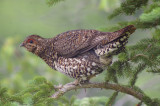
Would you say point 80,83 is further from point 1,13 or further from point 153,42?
point 1,13

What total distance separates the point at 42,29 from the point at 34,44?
30.4 feet

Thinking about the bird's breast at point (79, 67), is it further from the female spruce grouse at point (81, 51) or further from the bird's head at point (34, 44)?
the bird's head at point (34, 44)

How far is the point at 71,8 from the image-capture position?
10.7m

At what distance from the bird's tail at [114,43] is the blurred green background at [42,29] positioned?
2.39m

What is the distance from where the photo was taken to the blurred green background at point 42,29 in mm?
7070

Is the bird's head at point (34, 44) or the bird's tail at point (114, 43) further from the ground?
the bird's head at point (34, 44)

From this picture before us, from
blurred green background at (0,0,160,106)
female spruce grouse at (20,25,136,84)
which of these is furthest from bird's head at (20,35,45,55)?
blurred green background at (0,0,160,106)

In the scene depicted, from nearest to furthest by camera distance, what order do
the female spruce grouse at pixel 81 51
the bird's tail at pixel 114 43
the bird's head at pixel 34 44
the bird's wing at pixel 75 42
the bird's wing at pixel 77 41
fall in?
the bird's tail at pixel 114 43, the female spruce grouse at pixel 81 51, the bird's wing at pixel 77 41, the bird's wing at pixel 75 42, the bird's head at pixel 34 44

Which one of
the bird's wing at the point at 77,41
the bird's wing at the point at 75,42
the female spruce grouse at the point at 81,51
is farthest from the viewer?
the bird's wing at the point at 75,42

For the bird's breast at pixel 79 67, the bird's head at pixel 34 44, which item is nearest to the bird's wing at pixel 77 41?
A: the bird's breast at pixel 79 67

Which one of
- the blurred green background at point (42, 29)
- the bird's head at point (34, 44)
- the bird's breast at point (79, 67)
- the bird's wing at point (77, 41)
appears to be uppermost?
the blurred green background at point (42, 29)

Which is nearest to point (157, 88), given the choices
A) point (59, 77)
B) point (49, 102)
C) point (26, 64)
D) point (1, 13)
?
point (59, 77)

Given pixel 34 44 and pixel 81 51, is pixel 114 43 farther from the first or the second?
pixel 34 44

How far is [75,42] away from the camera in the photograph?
13.8ft
